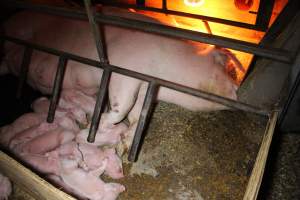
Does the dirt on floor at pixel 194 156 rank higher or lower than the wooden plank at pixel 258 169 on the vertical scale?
lower

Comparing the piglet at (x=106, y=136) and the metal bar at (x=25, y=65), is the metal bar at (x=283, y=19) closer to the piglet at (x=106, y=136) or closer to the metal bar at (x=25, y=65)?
the piglet at (x=106, y=136)

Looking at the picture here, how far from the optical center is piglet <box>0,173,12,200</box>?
1.98 metres

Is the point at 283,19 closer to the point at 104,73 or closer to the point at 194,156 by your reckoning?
the point at 194,156

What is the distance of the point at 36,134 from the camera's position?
7.49 feet

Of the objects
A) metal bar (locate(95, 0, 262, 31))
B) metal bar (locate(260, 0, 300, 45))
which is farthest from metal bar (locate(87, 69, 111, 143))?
metal bar (locate(95, 0, 262, 31))

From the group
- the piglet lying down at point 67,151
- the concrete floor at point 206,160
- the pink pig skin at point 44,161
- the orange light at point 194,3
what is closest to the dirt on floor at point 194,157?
the concrete floor at point 206,160

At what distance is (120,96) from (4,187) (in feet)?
3.47

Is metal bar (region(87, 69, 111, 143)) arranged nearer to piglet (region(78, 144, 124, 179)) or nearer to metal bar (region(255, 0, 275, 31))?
piglet (region(78, 144, 124, 179))

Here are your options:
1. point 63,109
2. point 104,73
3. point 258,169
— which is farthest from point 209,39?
point 63,109

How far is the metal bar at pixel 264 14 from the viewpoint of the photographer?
2744mm

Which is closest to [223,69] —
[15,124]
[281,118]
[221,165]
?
[281,118]

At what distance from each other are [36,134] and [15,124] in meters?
0.22

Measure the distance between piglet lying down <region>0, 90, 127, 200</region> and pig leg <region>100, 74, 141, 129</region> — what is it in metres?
0.13

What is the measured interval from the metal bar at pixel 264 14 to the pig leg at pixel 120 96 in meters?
1.51
